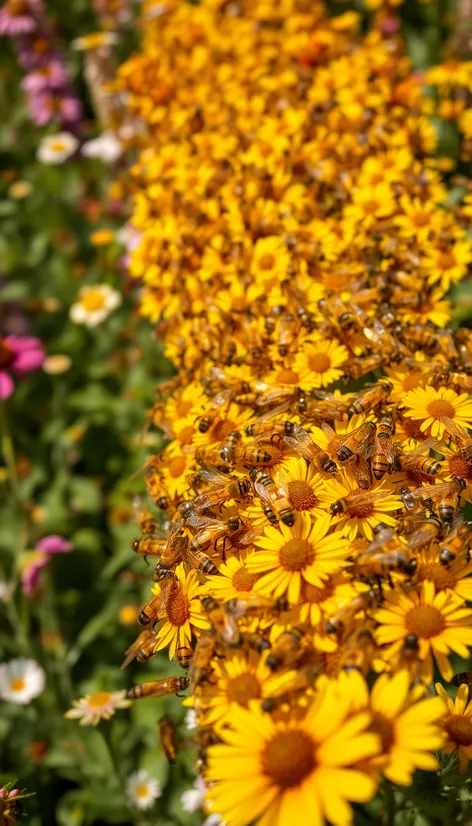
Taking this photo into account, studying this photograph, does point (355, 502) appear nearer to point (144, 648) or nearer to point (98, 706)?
point (144, 648)

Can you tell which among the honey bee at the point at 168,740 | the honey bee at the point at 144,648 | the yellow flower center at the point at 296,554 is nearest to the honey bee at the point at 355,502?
the yellow flower center at the point at 296,554

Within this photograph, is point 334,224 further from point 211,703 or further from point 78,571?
point 78,571

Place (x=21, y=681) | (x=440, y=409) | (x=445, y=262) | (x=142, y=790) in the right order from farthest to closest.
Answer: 1. (x=21, y=681)
2. (x=142, y=790)
3. (x=445, y=262)
4. (x=440, y=409)

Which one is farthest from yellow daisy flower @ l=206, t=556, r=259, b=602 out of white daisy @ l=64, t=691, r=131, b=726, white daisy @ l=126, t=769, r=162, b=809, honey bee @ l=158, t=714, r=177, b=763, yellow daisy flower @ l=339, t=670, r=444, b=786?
white daisy @ l=126, t=769, r=162, b=809

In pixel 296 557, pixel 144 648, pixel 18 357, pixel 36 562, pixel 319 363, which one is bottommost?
pixel 36 562

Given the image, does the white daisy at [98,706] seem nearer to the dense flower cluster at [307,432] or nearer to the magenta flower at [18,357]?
the dense flower cluster at [307,432]

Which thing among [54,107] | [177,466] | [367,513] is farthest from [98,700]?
[54,107]
